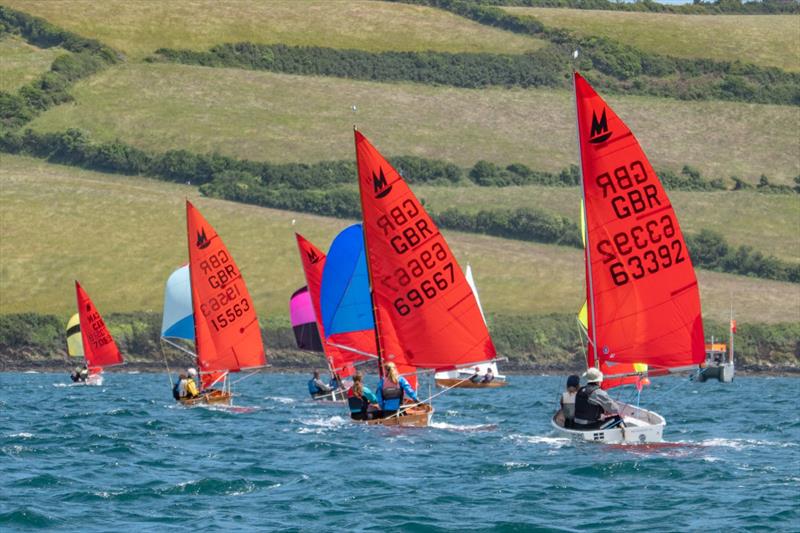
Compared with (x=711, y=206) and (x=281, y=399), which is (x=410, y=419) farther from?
(x=711, y=206)

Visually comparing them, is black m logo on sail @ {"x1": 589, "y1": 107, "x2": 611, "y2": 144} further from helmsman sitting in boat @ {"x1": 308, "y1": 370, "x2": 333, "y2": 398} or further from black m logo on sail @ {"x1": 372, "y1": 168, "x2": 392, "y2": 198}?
helmsman sitting in boat @ {"x1": 308, "y1": 370, "x2": 333, "y2": 398}

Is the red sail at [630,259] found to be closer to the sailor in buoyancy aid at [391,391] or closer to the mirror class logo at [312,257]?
the sailor in buoyancy aid at [391,391]

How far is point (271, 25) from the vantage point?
167875 mm

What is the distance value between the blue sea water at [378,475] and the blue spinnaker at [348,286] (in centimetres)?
264

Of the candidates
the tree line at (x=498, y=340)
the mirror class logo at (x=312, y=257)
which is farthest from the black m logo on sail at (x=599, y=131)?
the tree line at (x=498, y=340)

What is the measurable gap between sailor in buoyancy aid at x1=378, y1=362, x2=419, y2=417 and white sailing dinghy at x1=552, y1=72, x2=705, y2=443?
5544 mm

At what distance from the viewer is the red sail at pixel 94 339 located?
3066 inches

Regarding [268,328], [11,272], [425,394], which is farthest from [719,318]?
[11,272]

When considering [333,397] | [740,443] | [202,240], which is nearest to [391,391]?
[740,443]

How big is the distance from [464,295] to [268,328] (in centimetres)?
5992

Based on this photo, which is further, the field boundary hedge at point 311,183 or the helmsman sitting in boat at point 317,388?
the field boundary hedge at point 311,183

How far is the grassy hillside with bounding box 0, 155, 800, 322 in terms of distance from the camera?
10438cm

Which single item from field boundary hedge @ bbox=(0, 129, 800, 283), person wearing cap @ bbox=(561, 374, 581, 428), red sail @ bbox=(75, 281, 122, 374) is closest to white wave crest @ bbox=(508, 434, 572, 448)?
person wearing cap @ bbox=(561, 374, 581, 428)

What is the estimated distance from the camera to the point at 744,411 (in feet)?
166
